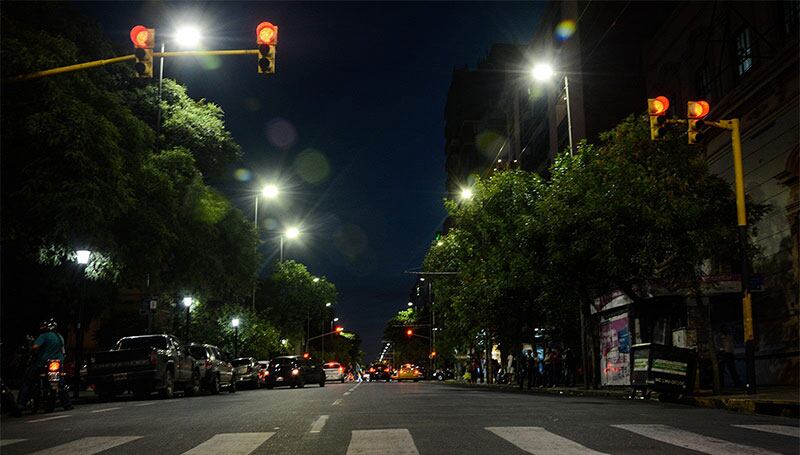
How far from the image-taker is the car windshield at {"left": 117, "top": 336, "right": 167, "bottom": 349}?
24.8 metres

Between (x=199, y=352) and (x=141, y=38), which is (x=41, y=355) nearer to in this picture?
(x=141, y=38)

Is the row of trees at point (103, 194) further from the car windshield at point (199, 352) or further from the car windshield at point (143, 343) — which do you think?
the car windshield at point (199, 352)

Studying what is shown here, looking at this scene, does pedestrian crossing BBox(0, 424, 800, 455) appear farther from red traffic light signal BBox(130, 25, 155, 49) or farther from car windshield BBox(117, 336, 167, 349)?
car windshield BBox(117, 336, 167, 349)

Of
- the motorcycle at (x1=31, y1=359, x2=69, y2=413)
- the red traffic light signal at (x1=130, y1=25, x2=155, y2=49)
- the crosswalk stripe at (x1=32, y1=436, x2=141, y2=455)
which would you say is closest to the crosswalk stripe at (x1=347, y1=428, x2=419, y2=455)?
the crosswalk stripe at (x1=32, y1=436, x2=141, y2=455)

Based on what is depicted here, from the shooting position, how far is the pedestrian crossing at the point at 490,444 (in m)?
8.09

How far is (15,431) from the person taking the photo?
467 inches

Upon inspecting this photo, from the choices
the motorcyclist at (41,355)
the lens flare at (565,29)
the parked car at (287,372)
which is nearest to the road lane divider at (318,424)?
the motorcyclist at (41,355)

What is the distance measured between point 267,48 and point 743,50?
17013mm

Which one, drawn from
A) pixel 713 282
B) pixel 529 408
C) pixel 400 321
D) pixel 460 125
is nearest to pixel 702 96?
pixel 713 282

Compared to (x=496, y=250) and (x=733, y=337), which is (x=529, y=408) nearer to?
(x=733, y=337)

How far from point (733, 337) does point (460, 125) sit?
3272 inches

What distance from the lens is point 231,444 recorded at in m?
9.00

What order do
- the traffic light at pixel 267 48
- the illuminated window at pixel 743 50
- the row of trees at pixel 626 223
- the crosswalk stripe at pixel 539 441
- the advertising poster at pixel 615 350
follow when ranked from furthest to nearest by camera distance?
the advertising poster at pixel 615 350
the illuminated window at pixel 743 50
the row of trees at pixel 626 223
the traffic light at pixel 267 48
the crosswalk stripe at pixel 539 441

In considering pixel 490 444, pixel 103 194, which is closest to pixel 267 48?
pixel 490 444
